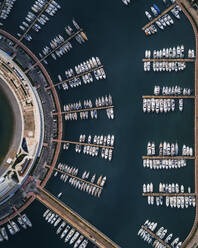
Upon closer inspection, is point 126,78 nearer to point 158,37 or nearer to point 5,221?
point 158,37

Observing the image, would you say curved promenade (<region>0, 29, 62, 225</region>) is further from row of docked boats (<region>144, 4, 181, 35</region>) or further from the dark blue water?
row of docked boats (<region>144, 4, 181, 35</region>)

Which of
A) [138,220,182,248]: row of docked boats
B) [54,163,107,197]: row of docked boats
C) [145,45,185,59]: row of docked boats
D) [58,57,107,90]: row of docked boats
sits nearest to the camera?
[138,220,182,248]: row of docked boats

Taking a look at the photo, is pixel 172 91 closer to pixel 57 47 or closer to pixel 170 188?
pixel 170 188

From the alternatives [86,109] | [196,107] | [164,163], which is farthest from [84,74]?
[164,163]

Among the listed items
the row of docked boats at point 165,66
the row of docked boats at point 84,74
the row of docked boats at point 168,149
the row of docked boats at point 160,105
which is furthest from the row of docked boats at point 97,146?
the row of docked boats at point 165,66

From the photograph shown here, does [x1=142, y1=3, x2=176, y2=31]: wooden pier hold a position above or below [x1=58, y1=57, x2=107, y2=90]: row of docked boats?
above

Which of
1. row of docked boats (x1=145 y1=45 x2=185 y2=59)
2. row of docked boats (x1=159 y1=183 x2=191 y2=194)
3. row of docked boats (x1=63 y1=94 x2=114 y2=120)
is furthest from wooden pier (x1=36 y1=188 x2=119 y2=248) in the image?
row of docked boats (x1=145 y1=45 x2=185 y2=59)

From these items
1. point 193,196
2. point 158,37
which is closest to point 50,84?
point 158,37
